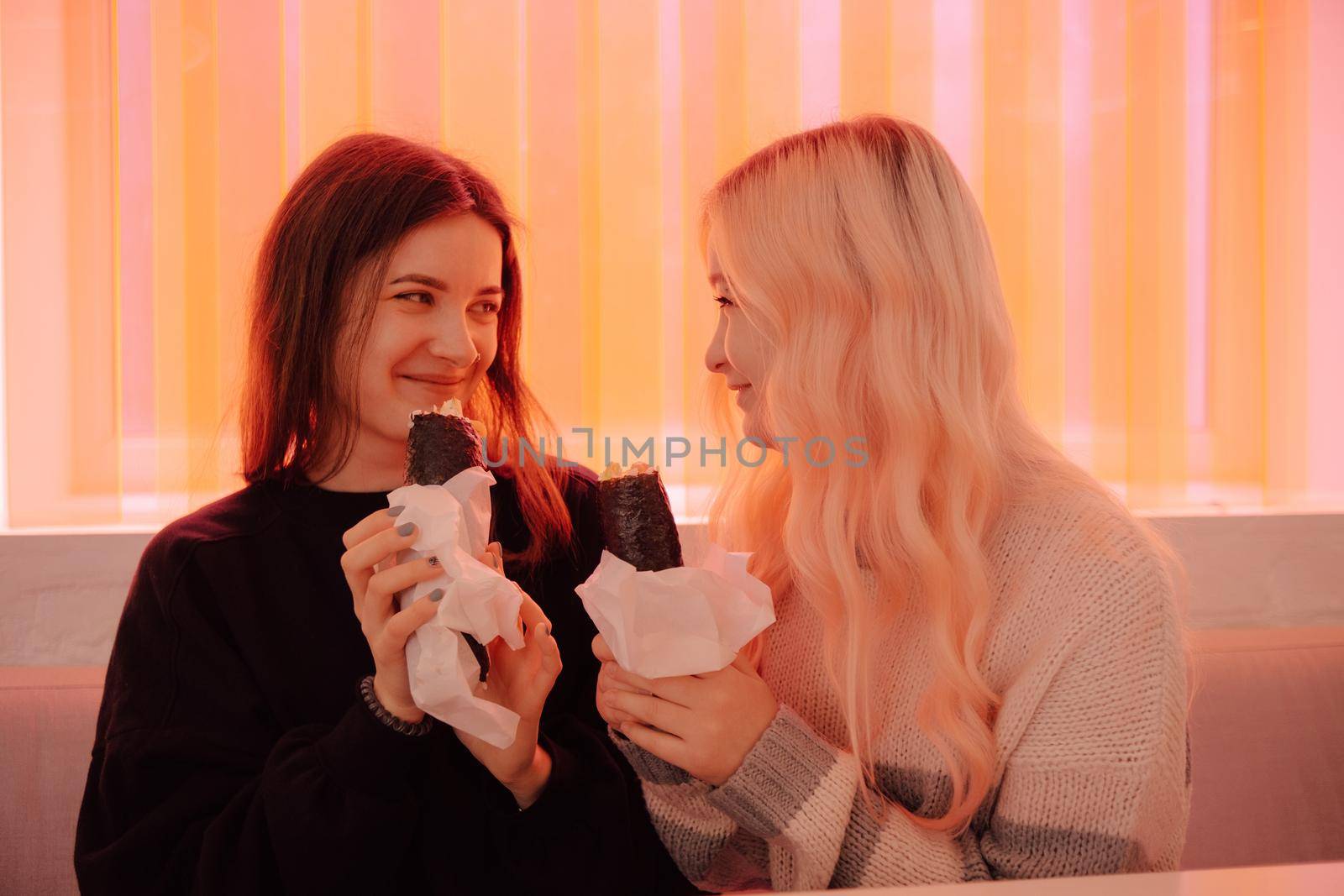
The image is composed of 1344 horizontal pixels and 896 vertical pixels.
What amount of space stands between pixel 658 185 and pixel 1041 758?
4.55ft

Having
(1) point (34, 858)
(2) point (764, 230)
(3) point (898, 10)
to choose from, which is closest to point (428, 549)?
(2) point (764, 230)

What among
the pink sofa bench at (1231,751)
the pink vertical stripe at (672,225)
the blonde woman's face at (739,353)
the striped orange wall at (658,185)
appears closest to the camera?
the blonde woman's face at (739,353)

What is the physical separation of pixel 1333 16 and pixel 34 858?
305 cm

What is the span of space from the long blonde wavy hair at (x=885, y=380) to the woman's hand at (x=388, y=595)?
456 mm

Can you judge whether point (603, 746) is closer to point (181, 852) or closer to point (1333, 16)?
point (181, 852)

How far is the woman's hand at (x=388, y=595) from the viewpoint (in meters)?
0.99

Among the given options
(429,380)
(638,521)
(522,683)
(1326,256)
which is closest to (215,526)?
(429,380)

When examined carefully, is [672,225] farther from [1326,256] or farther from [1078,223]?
[1326,256]

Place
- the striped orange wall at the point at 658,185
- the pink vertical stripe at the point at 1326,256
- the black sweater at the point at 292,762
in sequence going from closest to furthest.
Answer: the black sweater at the point at 292,762, the striped orange wall at the point at 658,185, the pink vertical stripe at the point at 1326,256

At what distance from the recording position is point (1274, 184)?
2.16 metres

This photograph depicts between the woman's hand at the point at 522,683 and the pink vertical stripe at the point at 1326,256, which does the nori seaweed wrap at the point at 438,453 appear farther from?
the pink vertical stripe at the point at 1326,256

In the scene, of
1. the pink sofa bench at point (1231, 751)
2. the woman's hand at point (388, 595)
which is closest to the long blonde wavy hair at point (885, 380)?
the woman's hand at point (388, 595)

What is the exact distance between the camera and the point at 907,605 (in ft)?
3.92

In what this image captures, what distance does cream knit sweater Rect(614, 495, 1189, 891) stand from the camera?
1.00m
